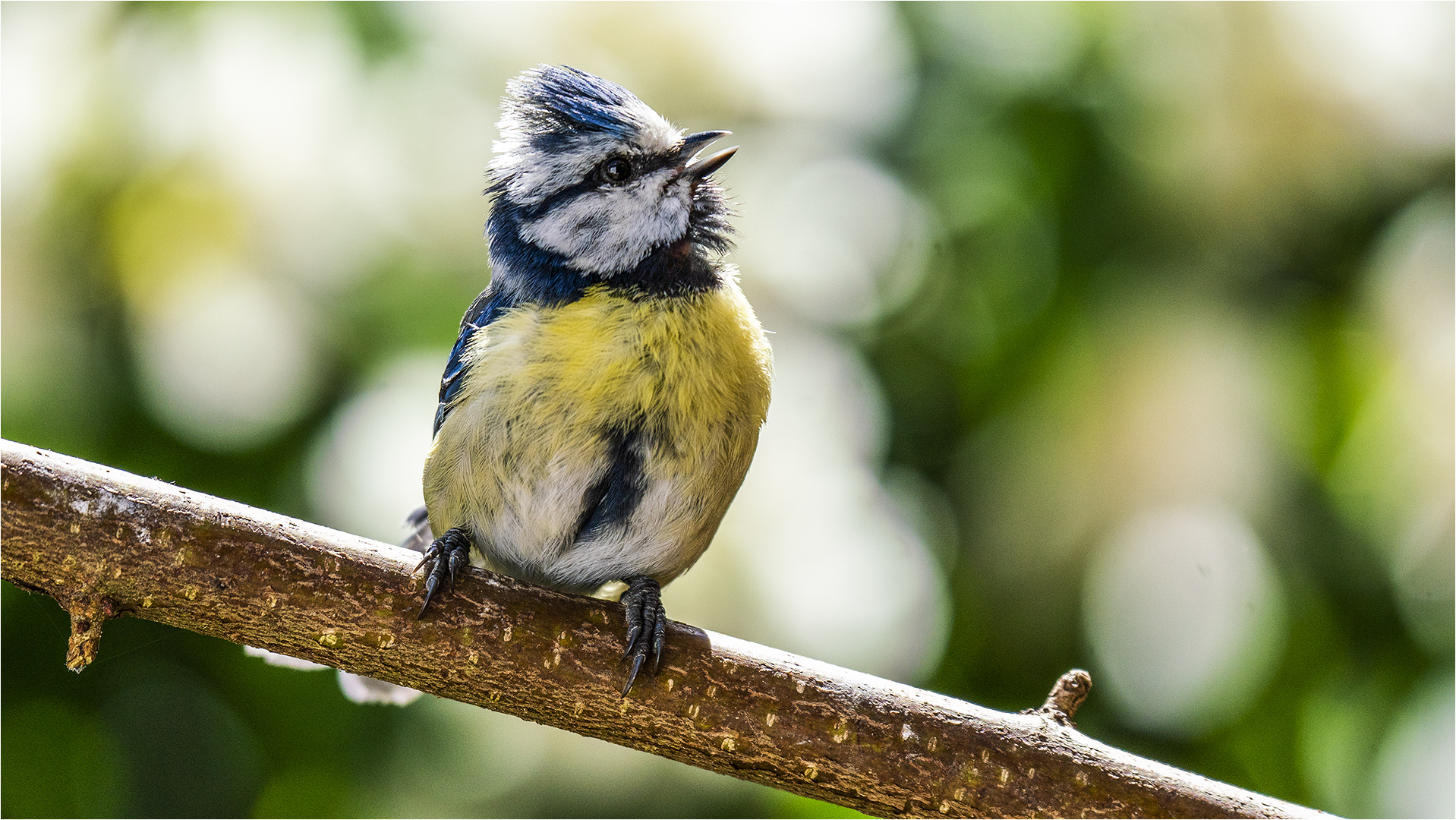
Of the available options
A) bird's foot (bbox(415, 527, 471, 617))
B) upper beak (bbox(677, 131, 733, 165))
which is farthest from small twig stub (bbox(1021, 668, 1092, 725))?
upper beak (bbox(677, 131, 733, 165))

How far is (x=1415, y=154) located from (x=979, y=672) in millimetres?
2167

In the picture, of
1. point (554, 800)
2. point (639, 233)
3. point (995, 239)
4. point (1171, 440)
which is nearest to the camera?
point (639, 233)

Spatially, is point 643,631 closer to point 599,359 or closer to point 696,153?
point 599,359

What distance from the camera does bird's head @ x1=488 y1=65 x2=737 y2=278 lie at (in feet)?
5.11

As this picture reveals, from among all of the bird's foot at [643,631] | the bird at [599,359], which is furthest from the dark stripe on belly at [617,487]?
the bird's foot at [643,631]

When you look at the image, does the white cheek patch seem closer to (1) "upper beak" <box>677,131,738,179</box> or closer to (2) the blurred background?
(1) "upper beak" <box>677,131,738,179</box>

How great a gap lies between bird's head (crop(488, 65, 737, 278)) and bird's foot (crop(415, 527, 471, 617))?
47 centimetres

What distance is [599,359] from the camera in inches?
58.8

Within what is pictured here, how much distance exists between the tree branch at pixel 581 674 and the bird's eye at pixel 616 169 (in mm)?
662

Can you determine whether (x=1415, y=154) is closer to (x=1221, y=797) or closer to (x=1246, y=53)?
(x=1246, y=53)

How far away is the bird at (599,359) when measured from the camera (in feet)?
4.94

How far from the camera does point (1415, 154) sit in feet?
10.4

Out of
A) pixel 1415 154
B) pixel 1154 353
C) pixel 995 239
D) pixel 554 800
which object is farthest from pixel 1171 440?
pixel 554 800

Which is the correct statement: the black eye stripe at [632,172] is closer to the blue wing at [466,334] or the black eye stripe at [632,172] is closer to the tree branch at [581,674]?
the blue wing at [466,334]
